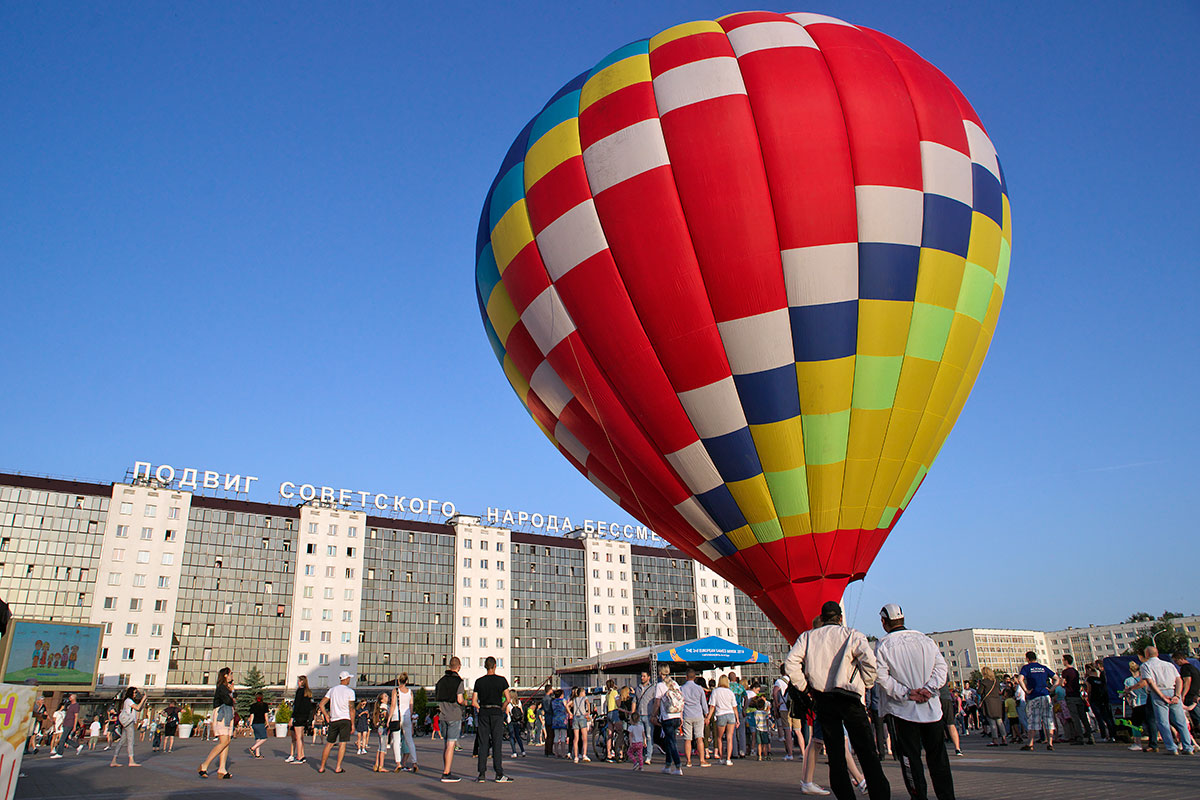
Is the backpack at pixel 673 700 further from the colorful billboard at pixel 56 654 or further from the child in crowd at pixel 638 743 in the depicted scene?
the colorful billboard at pixel 56 654

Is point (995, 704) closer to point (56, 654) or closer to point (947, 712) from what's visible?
point (947, 712)

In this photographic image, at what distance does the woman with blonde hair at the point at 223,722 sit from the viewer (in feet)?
39.2

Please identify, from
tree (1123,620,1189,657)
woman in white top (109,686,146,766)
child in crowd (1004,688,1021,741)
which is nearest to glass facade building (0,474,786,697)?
tree (1123,620,1189,657)

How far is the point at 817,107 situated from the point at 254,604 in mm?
75304

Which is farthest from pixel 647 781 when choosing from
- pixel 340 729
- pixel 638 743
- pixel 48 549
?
pixel 48 549

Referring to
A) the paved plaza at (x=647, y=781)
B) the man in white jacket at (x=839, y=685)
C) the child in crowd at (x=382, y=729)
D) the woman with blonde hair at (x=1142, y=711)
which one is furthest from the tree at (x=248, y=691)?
the man in white jacket at (x=839, y=685)

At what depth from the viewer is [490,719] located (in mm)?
11508

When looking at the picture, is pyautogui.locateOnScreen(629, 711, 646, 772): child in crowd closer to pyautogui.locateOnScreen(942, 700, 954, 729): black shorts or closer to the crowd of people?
the crowd of people

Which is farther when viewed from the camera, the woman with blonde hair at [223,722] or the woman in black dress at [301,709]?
the woman in black dress at [301,709]

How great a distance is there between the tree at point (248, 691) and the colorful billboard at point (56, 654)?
12353 mm

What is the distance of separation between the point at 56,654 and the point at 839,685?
6782cm

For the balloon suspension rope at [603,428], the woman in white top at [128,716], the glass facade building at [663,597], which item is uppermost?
the glass facade building at [663,597]

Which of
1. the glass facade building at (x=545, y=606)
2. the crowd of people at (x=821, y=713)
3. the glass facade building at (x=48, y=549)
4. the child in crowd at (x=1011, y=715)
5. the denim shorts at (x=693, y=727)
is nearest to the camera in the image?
the crowd of people at (x=821, y=713)

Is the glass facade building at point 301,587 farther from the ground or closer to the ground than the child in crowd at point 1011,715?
farther from the ground
